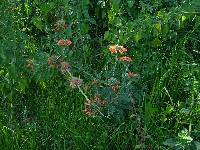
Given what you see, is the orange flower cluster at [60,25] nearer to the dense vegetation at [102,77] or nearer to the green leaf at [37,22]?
the dense vegetation at [102,77]

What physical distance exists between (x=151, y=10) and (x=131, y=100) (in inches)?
32.9

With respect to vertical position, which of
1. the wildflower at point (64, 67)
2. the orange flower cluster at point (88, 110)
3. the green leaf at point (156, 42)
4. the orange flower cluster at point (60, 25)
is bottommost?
the orange flower cluster at point (88, 110)

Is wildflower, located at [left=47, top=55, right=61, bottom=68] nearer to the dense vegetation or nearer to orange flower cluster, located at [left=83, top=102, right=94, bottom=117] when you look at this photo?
the dense vegetation

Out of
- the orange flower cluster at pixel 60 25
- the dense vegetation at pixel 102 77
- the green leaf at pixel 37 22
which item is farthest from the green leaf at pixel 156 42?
the green leaf at pixel 37 22

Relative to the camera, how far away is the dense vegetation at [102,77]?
8.84 ft

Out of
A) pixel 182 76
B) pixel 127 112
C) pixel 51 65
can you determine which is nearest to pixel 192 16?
pixel 182 76

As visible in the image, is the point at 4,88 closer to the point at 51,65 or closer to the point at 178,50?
the point at 51,65

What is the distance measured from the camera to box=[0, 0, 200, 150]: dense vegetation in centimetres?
269

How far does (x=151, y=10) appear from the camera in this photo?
10.5 ft

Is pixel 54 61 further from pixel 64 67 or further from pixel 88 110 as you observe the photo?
pixel 88 110

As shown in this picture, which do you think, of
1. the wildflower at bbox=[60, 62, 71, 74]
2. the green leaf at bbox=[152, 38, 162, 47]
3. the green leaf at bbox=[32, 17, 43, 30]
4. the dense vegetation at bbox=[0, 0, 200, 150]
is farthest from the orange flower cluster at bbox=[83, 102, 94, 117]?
the green leaf at bbox=[32, 17, 43, 30]

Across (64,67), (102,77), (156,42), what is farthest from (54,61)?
(156,42)

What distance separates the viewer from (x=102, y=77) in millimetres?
3098

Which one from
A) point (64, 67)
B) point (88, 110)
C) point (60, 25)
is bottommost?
point (88, 110)
